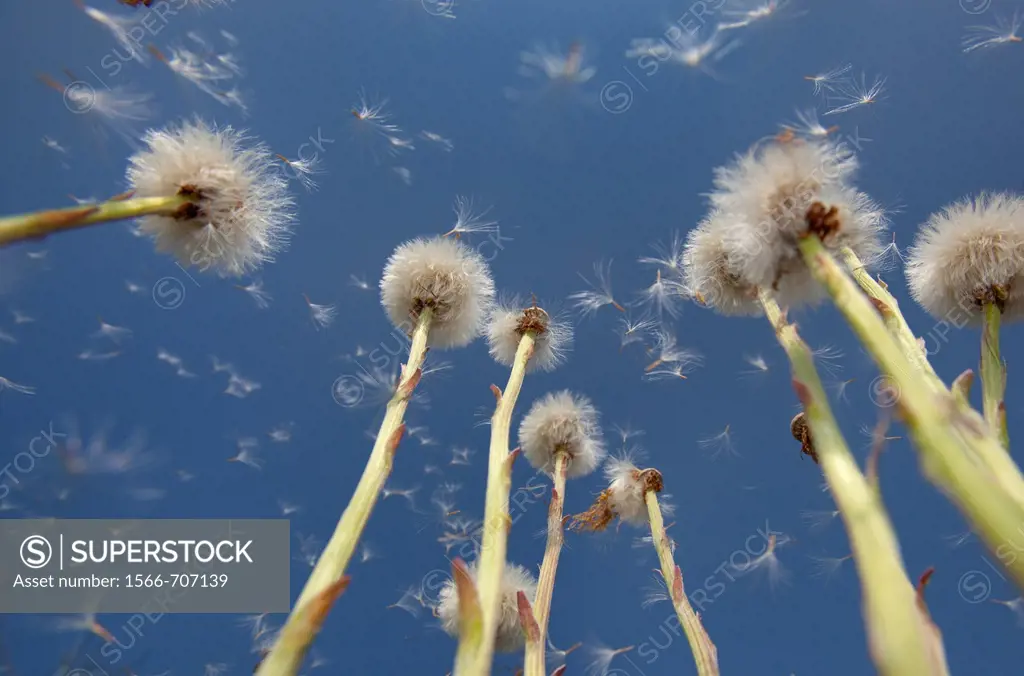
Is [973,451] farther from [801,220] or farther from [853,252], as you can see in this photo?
[853,252]

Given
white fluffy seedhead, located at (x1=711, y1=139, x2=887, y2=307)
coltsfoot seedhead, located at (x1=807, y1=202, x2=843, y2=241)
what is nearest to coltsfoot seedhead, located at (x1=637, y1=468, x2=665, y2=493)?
white fluffy seedhead, located at (x1=711, y1=139, x2=887, y2=307)

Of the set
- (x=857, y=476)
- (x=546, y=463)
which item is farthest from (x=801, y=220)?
(x=546, y=463)

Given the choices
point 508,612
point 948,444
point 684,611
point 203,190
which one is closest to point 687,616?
point 684,611

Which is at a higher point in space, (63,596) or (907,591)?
(63,596)

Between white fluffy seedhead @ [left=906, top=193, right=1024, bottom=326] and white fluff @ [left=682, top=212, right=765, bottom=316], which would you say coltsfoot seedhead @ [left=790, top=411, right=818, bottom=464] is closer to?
white fluff @ [left=682, top=212, right=765, bottom=316]

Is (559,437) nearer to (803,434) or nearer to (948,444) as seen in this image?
(803,434)

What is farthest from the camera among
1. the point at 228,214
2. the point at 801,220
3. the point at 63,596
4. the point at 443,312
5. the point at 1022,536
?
the point at 63,596

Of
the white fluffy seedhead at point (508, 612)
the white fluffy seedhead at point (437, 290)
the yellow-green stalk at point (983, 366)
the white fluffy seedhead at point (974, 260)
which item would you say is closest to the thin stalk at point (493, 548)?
the white fluffy seedhead at point (437, 290)

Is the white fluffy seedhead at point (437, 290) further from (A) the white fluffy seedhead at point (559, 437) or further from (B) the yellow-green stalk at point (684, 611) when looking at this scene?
(B) the yellow-green stalk at point (684, 611)
